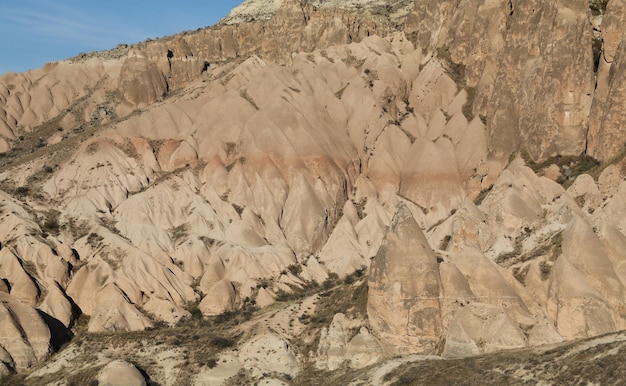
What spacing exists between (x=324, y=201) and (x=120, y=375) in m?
37.9

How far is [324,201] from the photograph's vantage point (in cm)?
8819

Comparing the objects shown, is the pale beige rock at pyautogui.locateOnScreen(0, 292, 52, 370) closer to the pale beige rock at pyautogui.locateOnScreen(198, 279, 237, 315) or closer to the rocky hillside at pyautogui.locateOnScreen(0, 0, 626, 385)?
the rocky hillside at pyautogui.locateOnScreen(0, 0, 626, 385)

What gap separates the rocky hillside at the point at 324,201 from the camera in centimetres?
5028

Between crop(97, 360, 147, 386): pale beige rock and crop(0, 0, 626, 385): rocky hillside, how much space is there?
0.65 ft

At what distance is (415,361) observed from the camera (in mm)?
46031

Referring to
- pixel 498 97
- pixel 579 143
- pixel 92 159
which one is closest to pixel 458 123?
pixel 498 97

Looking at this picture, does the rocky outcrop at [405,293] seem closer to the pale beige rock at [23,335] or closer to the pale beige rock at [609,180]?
the pale beige rock at [609,180]

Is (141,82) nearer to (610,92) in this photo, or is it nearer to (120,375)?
(610,92)

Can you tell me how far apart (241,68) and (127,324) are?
164 ft

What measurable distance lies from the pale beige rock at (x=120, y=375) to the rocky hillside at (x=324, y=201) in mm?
199

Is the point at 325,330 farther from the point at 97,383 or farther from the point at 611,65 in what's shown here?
the point at 611,65

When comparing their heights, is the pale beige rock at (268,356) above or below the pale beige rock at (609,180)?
below

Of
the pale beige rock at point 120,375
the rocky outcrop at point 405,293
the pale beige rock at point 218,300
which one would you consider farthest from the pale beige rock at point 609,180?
the pale beige rock at point 120,375

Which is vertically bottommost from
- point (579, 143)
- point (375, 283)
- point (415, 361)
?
point (415, 361)
